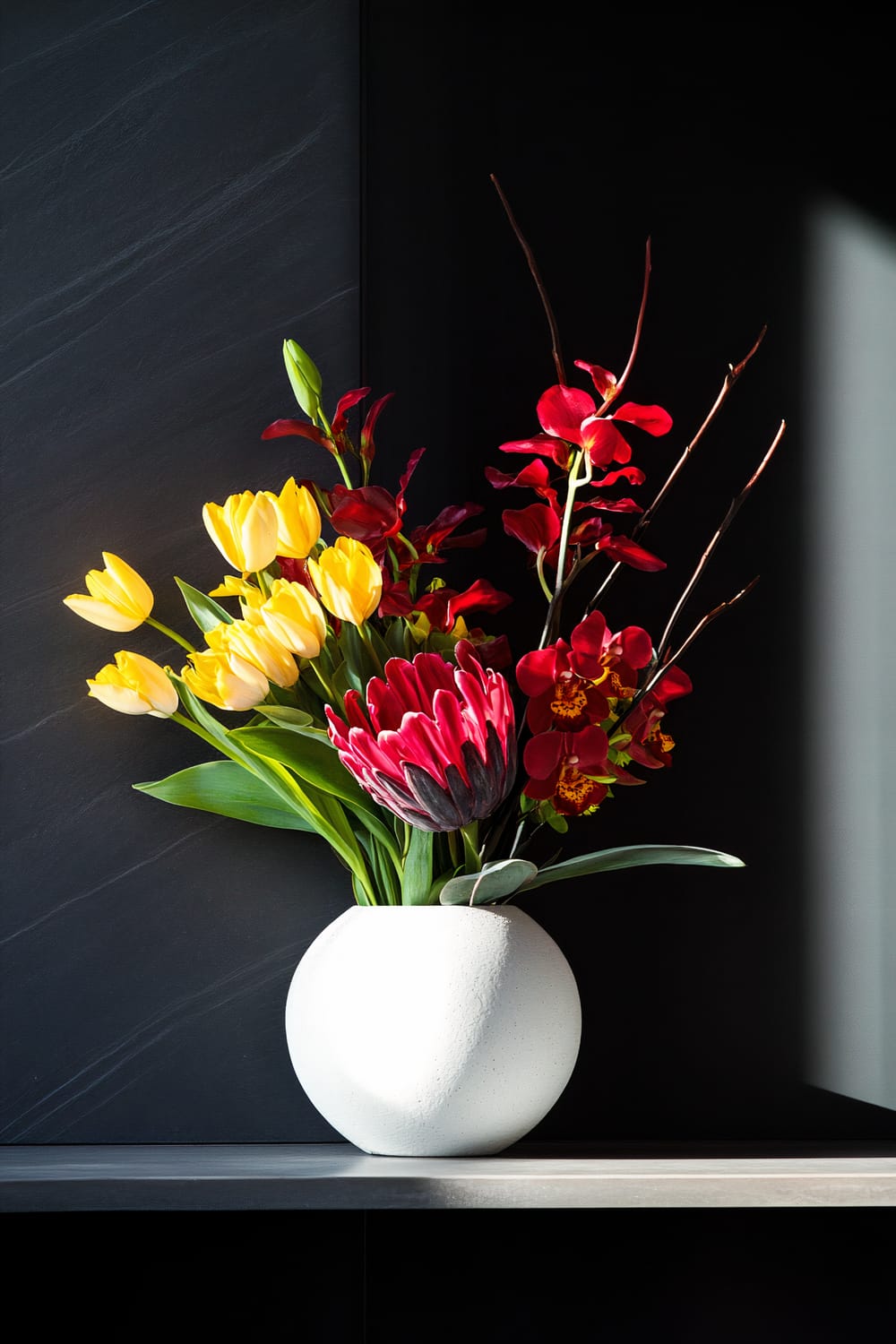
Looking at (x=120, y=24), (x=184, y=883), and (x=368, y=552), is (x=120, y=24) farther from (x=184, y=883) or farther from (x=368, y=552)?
(x=184, y=883)

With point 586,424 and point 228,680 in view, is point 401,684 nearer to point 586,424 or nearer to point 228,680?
point 228,680

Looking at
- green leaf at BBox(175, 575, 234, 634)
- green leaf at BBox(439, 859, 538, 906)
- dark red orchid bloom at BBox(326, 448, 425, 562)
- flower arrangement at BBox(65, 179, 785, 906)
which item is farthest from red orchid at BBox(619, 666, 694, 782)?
green leaf at BBox(175, 575, 234, 634)

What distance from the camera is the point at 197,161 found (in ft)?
3.90

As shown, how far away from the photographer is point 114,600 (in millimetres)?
988

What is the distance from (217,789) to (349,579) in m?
0.24

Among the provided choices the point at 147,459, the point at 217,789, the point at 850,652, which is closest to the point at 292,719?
the point at 217,789

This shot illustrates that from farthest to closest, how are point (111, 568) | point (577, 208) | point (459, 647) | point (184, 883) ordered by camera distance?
1. point (577, 208)
2. point (184, 883)
3. point (111, 568)
4. point (459, 647)

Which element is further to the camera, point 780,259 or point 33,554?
point 780,259

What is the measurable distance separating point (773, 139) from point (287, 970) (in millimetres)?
946

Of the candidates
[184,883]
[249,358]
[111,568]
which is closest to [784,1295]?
[184,883]

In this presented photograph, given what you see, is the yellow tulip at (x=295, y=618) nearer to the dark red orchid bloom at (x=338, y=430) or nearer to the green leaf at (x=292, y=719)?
the green leaf at (x=292, y=719)

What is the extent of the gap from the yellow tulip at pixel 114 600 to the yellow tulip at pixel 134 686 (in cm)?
3

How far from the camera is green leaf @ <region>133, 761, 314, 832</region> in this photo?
104 centimetres

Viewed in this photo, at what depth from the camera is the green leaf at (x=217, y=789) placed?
104 centimetres
